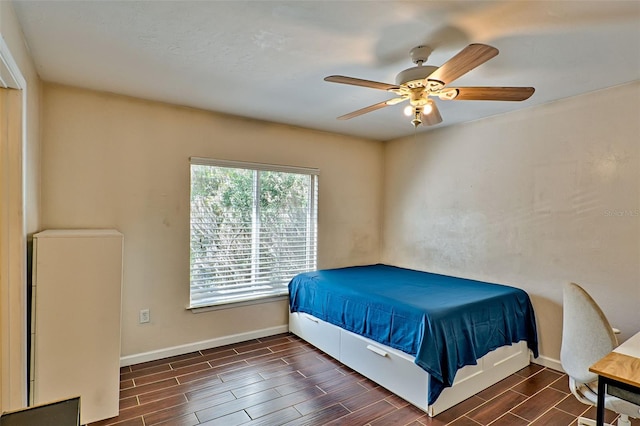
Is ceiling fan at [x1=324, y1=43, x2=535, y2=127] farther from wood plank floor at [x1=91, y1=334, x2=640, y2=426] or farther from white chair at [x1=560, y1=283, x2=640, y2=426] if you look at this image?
wood plank floor at [x1=91, y1=334, x2=640, y2=426]

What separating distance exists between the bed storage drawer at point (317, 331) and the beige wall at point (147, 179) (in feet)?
0.70

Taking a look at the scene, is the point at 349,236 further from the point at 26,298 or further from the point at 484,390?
the point at 26,298

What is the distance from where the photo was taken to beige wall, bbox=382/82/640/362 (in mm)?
2615

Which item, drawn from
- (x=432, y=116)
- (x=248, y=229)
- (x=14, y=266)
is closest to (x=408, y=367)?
(x=432, y=116)

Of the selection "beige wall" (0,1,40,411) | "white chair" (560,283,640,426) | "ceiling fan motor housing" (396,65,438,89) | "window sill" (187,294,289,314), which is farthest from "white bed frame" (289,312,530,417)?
"beige wall" (0,1,40,411)

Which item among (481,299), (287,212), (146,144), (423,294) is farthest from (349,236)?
(146,144)

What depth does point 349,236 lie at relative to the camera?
4410 millimetres

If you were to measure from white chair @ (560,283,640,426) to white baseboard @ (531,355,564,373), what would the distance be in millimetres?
1277

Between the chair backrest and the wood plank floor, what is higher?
the chair backrest

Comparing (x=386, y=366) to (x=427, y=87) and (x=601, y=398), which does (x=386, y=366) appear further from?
(x=427, y=87)

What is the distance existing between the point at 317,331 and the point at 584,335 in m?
2.22

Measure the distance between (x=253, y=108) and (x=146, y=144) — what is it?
1038 millimetres

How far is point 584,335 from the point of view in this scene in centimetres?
177

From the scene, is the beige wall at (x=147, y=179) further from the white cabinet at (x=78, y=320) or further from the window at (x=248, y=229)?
the white cabinet at (x=78, y=320)
